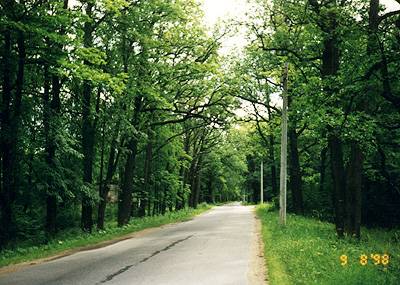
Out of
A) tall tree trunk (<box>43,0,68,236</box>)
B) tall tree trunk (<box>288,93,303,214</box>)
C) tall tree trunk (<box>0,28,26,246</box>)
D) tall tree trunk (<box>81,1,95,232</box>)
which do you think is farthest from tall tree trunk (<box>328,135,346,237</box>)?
tall tree trunk (<box>0,28,26,246</box>)

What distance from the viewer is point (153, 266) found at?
1148 cm

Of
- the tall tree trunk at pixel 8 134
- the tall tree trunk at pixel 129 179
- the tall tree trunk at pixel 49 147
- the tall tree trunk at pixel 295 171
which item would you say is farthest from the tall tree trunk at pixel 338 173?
the tall tree trunk at pixel 129 179

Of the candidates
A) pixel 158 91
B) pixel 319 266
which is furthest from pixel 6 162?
pixel 319 266

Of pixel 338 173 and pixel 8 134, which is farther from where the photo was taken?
pixel 338 173

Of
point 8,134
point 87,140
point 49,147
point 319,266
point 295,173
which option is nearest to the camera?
point 319,266

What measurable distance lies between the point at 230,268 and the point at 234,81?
1922 cm

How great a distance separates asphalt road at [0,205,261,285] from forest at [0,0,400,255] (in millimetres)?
4272

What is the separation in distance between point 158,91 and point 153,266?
1381 cm

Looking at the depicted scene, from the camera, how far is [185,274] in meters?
10.3

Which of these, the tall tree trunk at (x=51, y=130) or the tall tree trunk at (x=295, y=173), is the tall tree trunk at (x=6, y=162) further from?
the tall tree trunk at (x=295, y=173)

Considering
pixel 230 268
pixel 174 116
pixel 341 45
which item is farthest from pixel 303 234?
pixel 174 116

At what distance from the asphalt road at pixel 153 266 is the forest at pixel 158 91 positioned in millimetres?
4272

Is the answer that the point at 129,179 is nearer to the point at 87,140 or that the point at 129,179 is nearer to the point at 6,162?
the point at 87,140

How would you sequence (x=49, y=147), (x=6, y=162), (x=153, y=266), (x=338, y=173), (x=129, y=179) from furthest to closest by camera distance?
(x=129, y=179) → (x=338, y=173) → (x=49, y=147) → (x=6, y=162) → (x=153, y=266)
